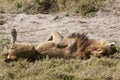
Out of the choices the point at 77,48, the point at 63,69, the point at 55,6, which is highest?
the point at 55,6

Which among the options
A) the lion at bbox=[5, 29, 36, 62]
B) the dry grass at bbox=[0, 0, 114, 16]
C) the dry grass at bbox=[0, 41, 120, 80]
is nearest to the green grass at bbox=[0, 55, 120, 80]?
the dry grass at bbox=[0, 41, 120, 80]

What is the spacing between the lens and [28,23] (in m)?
12.5

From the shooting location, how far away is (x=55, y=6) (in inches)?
555

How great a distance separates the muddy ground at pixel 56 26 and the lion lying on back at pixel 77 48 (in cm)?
196

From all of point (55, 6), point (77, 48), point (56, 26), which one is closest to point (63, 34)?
point (56, 26)

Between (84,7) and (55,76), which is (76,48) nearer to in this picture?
(55,76)

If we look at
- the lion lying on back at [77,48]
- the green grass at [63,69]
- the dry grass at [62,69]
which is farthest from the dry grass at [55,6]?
the green grass at [63,69]

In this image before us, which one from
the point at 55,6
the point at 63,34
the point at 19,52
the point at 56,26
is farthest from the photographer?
the point at 55,6

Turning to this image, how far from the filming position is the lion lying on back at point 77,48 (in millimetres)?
8148

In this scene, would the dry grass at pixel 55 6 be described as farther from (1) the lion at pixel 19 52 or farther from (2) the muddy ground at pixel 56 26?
(1) the lion at pixel 19 52

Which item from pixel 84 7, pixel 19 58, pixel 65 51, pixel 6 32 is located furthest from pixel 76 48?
pixel 84 7

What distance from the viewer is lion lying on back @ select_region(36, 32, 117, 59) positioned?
26.7 ft

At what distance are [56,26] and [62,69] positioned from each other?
15.1 feet

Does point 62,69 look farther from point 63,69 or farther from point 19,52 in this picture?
point 19,52
